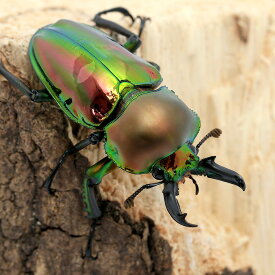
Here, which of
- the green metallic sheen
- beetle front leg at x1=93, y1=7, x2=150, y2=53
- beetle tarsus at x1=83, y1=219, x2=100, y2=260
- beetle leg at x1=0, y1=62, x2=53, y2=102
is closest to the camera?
the green metallic sheen

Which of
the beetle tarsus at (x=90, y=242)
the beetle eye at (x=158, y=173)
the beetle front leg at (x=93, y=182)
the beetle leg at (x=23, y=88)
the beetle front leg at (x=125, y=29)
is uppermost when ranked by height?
the beetle front leg at (x=125, y=29)

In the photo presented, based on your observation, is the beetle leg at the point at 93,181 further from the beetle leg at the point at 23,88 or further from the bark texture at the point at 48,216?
Answer: the beetle leg at the point at 23,88

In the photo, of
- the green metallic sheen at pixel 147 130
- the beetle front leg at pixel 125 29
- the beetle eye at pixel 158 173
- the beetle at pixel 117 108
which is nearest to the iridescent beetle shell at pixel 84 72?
the beetle at pixel 117 108

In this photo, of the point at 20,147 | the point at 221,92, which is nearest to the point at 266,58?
the point at 221,92

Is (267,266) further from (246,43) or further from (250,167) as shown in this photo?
(246,43)

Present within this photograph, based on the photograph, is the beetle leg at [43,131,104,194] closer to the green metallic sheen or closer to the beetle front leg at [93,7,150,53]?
the green metallic sheen

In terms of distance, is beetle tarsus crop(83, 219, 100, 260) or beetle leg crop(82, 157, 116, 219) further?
beetle tarsus crop(83, 219, 100, 260)

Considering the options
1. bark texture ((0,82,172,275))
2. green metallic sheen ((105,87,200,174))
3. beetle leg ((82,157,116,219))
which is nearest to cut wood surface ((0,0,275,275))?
bark texture ((0,82,172,275))
